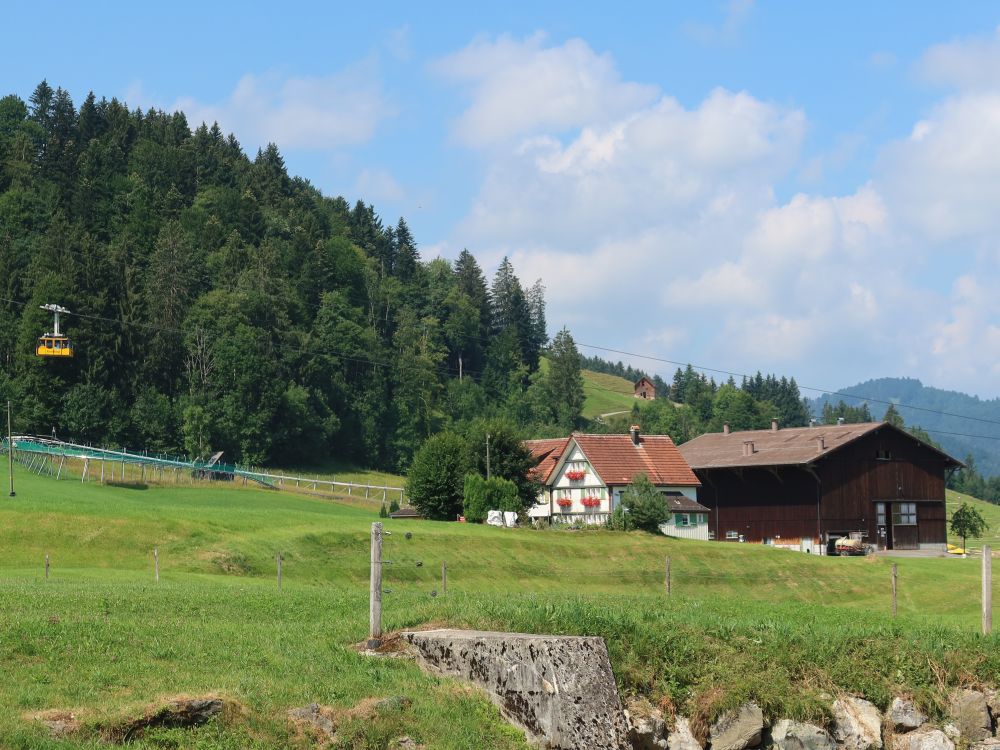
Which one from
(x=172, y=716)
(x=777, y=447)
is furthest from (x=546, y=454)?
(x=172, y=716)

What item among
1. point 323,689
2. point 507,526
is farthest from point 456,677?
point 507,526

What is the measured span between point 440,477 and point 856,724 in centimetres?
5784

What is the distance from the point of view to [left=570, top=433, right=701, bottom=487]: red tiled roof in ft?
285

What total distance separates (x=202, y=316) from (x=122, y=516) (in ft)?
287

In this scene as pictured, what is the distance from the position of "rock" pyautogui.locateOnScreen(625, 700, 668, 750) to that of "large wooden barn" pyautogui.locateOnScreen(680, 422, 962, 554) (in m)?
68.0

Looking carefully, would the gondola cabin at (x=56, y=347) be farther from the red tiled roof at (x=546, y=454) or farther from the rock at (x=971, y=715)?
the rock at (x=971, y=715)

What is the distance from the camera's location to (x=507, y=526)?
70.2m

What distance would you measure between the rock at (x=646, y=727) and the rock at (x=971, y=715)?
16.5 feet

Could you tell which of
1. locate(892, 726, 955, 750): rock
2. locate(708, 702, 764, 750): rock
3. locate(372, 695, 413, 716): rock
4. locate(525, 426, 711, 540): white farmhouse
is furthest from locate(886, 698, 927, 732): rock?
locate(525, 426, 711, 540): white farmhouse

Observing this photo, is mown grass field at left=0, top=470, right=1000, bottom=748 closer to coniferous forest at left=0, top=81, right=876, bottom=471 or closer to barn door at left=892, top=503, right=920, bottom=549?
coniferous forest at left=0, top=81, right=876, bottom=471

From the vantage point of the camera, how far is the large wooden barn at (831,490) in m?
84.6

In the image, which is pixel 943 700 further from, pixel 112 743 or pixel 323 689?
pixel 112 743

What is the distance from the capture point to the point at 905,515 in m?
87.5

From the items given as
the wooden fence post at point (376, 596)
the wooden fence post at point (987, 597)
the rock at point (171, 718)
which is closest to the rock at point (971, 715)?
the wooden fence post at point (987, 597)
